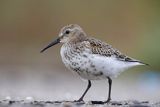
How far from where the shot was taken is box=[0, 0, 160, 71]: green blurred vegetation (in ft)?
78.7

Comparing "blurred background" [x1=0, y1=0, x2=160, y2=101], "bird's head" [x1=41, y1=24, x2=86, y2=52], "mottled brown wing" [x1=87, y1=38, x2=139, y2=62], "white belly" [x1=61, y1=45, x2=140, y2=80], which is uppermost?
"blurred background" [x1=0, y1=0, x2=160, y2=101]

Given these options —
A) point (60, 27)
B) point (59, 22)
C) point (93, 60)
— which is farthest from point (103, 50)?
point (59, 22)

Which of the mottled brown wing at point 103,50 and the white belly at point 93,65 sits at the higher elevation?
the mottled brown wing at point 103,50

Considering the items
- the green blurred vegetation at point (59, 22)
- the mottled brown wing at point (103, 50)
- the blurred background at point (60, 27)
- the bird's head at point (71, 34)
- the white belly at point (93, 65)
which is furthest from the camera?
the green blurred vegetation at point (59, 22)

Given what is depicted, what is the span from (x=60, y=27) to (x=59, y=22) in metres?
0.30

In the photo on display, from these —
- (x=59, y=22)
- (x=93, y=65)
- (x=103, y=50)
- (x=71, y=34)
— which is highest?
(x=59, y=22)

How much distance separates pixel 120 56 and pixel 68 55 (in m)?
0.88

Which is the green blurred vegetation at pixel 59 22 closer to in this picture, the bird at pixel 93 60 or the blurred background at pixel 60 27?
the blurred background at pixel 60 27

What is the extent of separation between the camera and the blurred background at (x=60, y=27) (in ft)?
67.8

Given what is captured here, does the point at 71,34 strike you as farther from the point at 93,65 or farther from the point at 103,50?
the point at 93,65

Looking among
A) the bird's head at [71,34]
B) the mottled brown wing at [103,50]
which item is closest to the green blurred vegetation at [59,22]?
the bird's head at [71,34]

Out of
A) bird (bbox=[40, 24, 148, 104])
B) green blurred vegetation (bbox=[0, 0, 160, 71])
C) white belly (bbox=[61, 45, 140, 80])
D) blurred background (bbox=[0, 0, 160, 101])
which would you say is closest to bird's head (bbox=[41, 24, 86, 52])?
bird (bbox=[40, 24, 148, 104])

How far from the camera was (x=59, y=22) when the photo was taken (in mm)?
25094

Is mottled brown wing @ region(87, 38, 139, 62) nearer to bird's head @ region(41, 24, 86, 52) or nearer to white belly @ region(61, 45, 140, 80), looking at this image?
white belly @ region(61, 45, 140, 80)
